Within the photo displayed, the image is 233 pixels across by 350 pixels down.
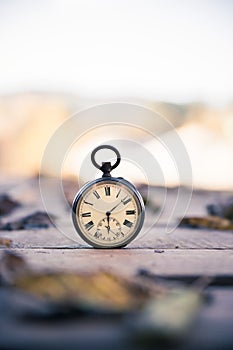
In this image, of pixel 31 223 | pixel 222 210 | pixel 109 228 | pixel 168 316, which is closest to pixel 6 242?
pixel 109 228

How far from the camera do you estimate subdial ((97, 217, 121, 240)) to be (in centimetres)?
538

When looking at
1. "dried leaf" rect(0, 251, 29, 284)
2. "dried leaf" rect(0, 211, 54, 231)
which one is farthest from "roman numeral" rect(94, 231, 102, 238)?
"dried leaf" rect(0, 211, 54, 231)

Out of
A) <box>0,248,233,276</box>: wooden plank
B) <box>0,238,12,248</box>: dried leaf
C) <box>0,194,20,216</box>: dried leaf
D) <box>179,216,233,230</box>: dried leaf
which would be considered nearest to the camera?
<box>0,248,233,276</box>: wooden plank

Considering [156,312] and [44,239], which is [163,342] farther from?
[44,239]

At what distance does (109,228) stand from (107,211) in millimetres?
160

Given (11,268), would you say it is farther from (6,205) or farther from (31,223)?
(6,205)

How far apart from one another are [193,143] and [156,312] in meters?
12.6

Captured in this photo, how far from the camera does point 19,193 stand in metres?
13.6

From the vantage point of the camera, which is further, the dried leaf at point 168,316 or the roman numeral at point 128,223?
the roman numeral at point 128,223

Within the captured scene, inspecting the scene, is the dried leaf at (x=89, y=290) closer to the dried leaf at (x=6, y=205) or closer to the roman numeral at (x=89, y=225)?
the roman numeral at (x=89, y=225)

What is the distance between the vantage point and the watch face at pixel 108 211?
537cm

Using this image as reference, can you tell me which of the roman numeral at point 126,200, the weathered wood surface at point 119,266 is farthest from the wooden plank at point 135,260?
the roman numeral at point 126,200

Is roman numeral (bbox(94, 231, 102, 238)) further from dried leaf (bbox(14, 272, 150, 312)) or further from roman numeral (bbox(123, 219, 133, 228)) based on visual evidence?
dried leaf (bbox(14, 272, 150, 312))

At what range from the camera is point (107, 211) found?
17.5 feet
